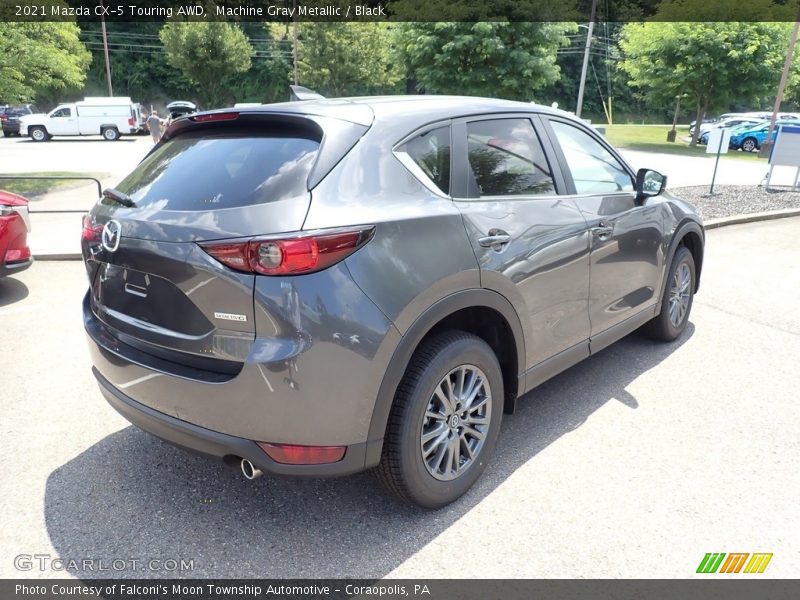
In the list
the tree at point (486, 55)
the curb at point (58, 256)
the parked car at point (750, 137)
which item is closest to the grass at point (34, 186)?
the curb at point (58, 256)

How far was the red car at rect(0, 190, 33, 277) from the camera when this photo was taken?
18.0 ft

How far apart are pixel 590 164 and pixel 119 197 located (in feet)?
8.75

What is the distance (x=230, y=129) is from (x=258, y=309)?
1.05 metres

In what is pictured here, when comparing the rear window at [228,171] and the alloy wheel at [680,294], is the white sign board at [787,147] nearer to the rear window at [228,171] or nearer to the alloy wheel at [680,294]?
the alloy wheel at [680,294]

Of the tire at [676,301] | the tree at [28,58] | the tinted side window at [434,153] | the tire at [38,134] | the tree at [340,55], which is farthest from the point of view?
the tree at [340,55]

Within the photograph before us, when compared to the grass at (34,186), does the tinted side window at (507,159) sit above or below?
above

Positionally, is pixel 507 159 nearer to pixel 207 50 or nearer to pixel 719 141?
pixel 719 141

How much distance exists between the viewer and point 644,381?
422 cm

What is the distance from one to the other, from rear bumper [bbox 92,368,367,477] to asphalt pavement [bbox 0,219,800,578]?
15cm

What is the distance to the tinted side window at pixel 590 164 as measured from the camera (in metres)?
3.56

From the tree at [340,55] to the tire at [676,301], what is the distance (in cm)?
4666

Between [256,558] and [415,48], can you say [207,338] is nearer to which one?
[256,558]

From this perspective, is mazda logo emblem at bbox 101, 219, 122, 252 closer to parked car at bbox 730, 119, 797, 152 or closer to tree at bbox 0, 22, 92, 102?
tree at bbox 0, 22, 92, 102

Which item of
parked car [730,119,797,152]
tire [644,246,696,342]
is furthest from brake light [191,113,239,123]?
parked car [730,119,797,152]
